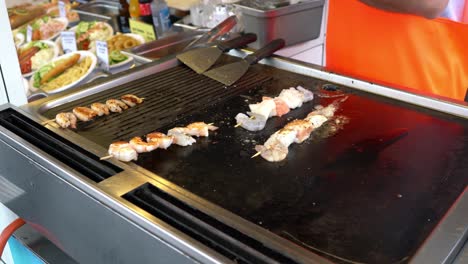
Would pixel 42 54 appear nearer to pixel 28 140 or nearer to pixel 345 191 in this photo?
pixel 28 140

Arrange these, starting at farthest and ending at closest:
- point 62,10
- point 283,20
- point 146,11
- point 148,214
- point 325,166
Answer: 1. point 62,10
2. point 146,11
3. point 283,20
4. point 325,166
5. point 148,214

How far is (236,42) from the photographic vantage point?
68.6 inches

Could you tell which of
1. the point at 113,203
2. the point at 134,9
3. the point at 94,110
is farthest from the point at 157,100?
the point at 134,9

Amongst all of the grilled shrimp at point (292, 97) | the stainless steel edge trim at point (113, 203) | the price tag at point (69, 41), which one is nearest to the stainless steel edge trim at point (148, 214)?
the stainless steel edge trim at point (113, 203)

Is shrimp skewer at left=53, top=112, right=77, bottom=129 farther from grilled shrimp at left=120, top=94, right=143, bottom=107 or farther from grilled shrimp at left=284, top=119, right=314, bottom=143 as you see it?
grilled shrimp at left=284, top=119, right=314, bottom=143

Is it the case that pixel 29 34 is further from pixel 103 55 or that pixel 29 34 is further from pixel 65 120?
pixel 65 120

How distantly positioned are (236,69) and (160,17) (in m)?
1.25

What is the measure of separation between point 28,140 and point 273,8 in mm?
1200

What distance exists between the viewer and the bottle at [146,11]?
2.71 meters

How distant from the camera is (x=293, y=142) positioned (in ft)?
3.89

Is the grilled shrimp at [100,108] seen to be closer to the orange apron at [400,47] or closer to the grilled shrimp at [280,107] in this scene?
the grilled shrimp at [280,107]

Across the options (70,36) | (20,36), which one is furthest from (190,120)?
(20,36)

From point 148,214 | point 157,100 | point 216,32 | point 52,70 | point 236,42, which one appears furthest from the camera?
point 52,70

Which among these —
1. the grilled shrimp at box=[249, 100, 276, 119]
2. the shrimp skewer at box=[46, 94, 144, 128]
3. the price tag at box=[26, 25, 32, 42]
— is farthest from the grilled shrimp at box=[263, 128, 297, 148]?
the price tag at box=[26, 25, 32, 42]
